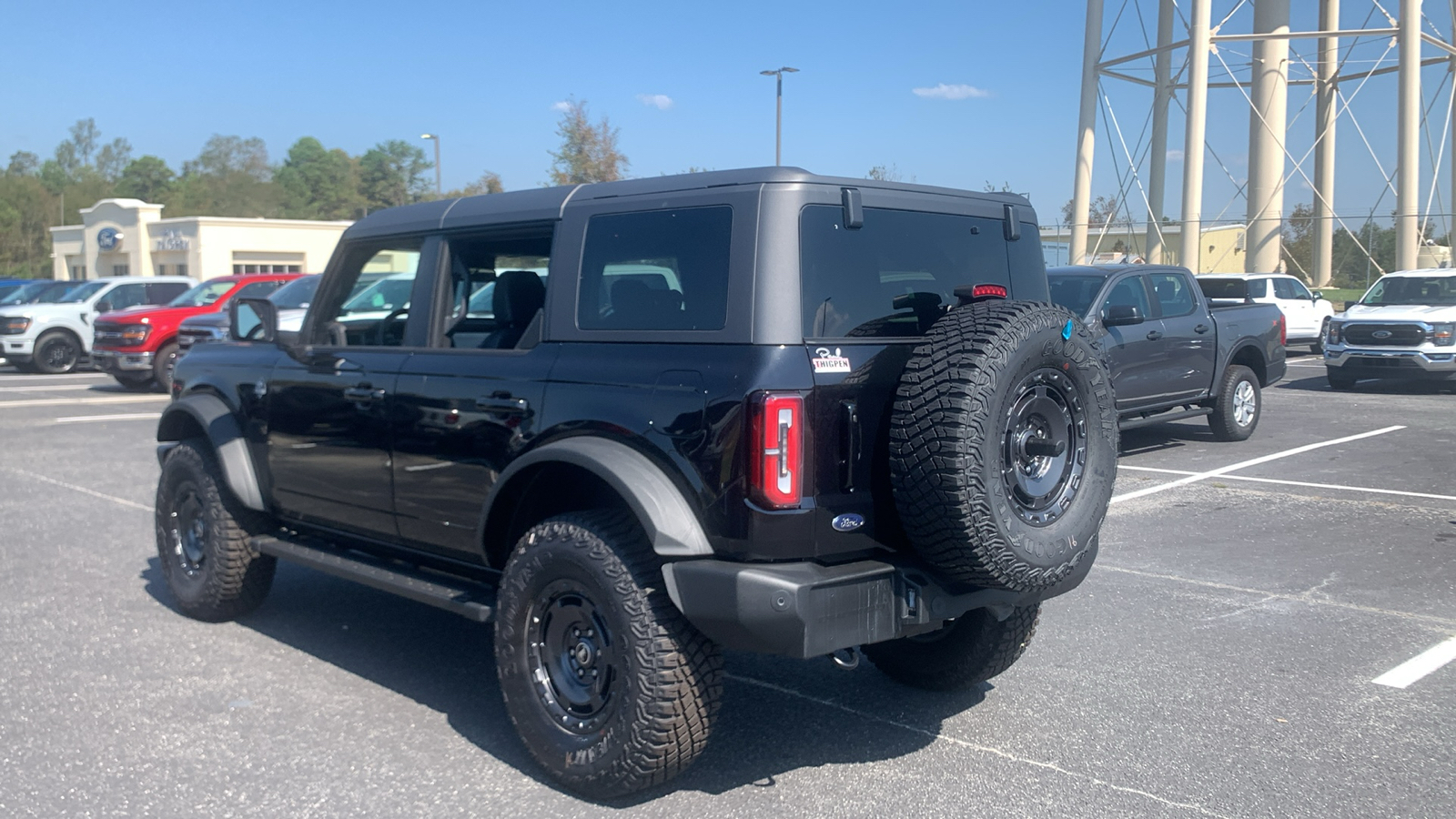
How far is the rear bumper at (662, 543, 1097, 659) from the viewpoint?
356 cm

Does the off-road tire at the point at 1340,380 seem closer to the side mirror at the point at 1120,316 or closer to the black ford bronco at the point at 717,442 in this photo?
the side mirror at the point at 1120,316

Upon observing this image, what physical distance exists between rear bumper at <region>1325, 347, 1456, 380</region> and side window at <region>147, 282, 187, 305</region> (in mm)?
19395

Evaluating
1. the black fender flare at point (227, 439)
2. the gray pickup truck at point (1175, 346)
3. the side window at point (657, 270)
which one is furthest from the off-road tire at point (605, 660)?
the gray pickup truck at point (1175, 346)

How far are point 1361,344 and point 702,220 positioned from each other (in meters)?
16.2

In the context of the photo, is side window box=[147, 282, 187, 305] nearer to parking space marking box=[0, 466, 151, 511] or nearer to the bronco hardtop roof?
parking space marking box=[0, 466, 151, 511]

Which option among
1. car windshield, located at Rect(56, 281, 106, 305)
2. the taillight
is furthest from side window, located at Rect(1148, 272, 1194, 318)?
car windshield, located at Rect(56, 281, 106, 305)

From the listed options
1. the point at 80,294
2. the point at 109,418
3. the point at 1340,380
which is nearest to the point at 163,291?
the point at 80,294

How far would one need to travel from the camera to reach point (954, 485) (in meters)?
3.57

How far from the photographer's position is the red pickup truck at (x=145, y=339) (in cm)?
1823

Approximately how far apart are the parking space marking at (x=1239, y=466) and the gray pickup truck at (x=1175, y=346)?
0.72 meters

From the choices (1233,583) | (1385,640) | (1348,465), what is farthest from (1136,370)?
(1385,640)

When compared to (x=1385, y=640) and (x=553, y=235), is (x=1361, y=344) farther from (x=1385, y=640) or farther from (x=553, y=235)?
(x=553, y=235)

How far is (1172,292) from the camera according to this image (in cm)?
1202

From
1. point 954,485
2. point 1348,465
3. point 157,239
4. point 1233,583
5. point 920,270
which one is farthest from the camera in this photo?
point 157,239
